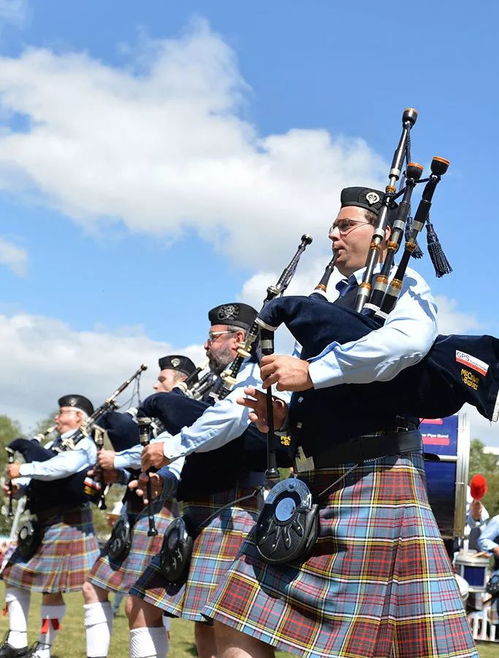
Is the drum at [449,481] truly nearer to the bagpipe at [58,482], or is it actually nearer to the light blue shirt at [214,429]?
the light blue shirt at [214,429]

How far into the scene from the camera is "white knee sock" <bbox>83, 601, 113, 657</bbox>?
5.65m

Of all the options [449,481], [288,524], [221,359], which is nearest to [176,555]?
[221,359]

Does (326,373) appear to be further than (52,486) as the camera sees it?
No

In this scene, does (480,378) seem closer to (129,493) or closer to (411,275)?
(411,275)

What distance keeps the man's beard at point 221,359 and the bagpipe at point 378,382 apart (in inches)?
78.9

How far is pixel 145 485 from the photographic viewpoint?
5445 millimetres

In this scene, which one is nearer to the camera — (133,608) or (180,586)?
(180,586)

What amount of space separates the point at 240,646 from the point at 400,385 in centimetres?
91

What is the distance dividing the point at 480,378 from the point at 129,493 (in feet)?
12.0

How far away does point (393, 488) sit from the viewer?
2736 millimetres

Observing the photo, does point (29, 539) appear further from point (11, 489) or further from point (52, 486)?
point (11, 489)

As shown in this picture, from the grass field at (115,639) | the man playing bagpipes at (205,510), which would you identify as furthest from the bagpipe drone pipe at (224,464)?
the grass field at (115,639)

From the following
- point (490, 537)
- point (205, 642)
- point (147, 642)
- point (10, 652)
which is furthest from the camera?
point (490, 537)

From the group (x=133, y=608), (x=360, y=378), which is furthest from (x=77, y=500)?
(x=360, y=378)
